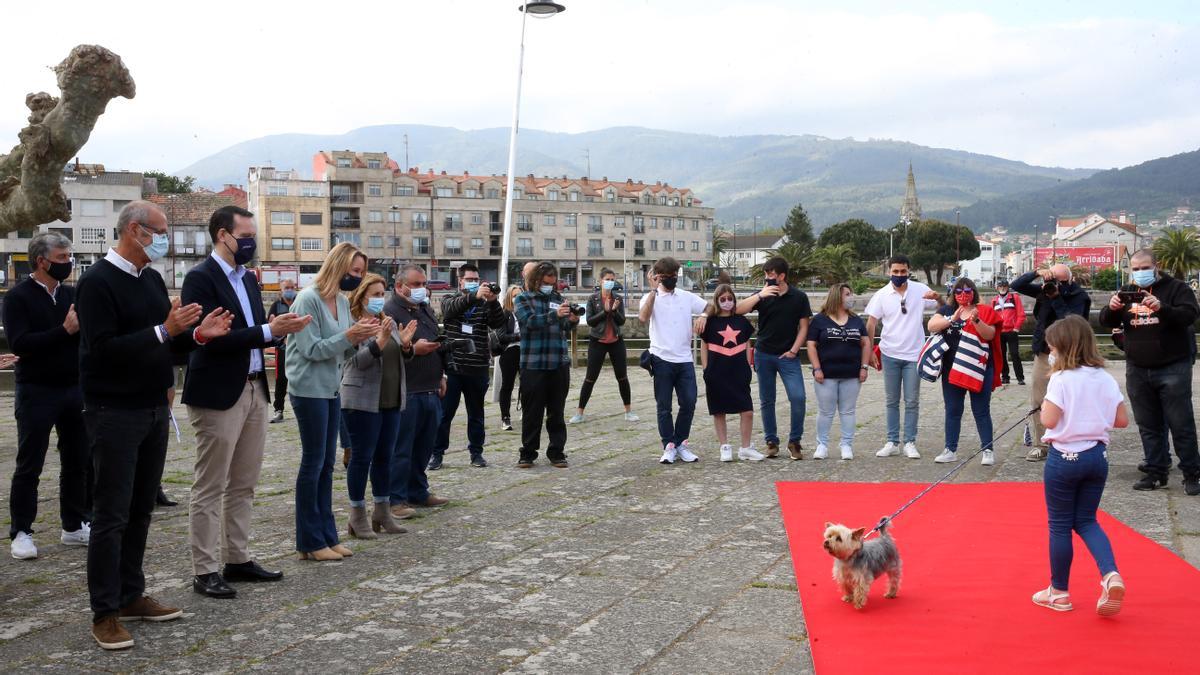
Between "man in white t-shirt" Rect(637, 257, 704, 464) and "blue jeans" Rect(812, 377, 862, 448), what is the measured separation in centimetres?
121

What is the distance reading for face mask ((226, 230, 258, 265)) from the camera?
5035 mm

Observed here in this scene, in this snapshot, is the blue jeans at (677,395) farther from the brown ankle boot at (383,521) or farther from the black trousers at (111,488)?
the black trousers at (111,488)

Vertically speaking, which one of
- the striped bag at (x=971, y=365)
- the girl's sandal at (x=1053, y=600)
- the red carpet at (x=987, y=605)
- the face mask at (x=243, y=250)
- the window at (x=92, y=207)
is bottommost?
the red carpet at (x=987, y=605)

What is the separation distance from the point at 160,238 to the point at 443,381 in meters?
3.14

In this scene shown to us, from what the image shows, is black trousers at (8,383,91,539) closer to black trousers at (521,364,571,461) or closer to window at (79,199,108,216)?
black trousers at (521,364,571,461)

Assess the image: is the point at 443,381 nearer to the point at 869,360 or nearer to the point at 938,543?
the point at 938,543

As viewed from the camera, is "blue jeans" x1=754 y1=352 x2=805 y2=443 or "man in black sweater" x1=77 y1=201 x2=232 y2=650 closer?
"man in black sweater" x1=77 y1=201 x2=232 y2=650

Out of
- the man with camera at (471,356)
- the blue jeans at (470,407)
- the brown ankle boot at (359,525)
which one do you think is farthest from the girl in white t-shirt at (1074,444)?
the blue jeans at (470,407)

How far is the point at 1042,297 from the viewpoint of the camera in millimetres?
9398

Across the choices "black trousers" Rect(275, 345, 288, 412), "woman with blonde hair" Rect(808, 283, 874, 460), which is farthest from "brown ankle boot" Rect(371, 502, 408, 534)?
"black trousers" Rect(275, 345, 288, 412)

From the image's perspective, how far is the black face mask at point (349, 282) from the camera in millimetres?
5832

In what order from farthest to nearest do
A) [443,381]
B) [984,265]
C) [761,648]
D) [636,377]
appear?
[984,265]
[636,377]
[443,381]
[761,648]

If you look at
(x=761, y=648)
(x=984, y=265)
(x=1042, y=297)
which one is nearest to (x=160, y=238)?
(x=761, y=648)

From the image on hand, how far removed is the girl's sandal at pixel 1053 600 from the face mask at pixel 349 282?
13.1ft
